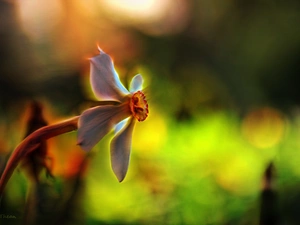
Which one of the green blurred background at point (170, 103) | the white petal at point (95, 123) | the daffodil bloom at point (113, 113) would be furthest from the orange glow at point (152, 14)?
the white petal at point (95, 123)

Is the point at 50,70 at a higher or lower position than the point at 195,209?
higher

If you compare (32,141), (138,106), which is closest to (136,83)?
(138,106)

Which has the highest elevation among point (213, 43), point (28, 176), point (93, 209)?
point (213, 43)

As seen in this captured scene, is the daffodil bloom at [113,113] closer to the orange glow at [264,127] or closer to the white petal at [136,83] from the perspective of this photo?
the white petal at [136,83]

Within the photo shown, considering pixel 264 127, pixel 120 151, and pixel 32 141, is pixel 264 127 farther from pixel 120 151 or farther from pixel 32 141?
pixel 32 141

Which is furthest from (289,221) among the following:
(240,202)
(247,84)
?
(247,84)

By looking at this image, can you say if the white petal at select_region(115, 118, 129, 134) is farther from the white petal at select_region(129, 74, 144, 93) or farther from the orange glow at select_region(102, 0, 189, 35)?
the orange glow at select_region(102, 0, 189, 35)

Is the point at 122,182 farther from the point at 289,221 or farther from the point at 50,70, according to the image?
the point at 289,221
